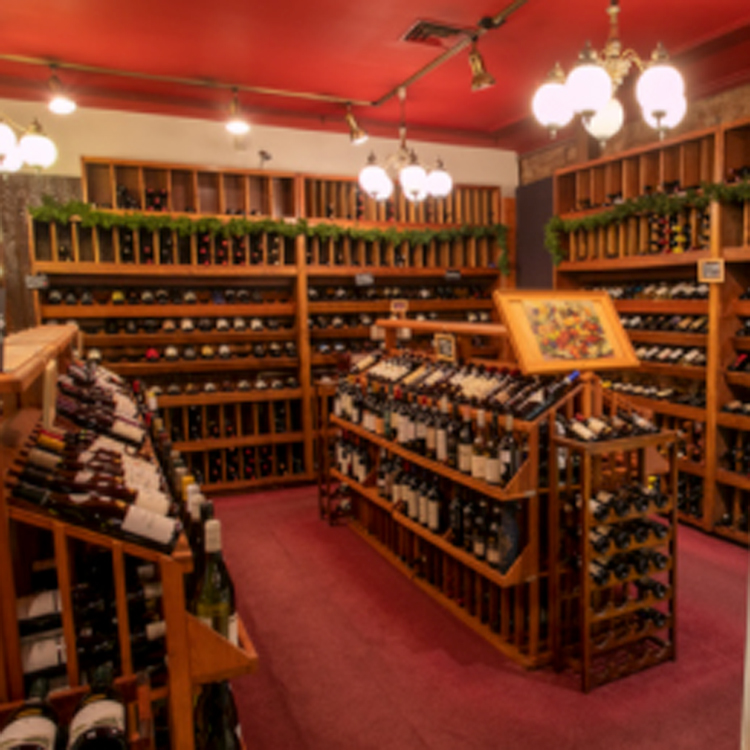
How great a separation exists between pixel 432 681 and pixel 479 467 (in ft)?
3.31

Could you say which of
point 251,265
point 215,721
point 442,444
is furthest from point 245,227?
point 215,721

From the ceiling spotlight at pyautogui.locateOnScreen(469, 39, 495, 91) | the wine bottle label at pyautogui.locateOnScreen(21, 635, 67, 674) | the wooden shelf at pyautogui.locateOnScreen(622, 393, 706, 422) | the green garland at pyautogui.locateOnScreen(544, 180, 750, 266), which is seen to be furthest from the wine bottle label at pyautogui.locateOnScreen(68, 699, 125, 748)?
the green garland at pyautogui.locateOnScreen(544, 180, 750, 266)

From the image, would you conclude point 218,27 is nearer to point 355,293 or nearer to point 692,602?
point 355,293

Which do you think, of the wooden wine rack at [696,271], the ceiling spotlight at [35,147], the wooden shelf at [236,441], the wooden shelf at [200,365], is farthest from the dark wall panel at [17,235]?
the wooden wine rack at [696,271]

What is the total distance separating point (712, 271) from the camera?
15.0 feet

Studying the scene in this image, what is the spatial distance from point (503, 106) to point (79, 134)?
390 cm

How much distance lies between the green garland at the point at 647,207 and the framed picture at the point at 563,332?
5.38 feet

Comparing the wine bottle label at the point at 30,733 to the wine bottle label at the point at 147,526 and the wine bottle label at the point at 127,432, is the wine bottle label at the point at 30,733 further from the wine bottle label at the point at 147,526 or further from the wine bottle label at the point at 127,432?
the wine bottle label at the point at 127,432

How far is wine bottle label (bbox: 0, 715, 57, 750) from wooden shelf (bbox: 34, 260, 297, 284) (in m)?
4.79

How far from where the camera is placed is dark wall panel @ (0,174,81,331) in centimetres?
550

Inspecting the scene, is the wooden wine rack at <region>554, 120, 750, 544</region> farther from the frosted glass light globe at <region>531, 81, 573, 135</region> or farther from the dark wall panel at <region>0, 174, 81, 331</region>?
the dark wall panel at <region>0, 174, 81, 331</region>

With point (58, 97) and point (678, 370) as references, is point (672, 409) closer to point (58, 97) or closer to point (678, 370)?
point (678, 370)

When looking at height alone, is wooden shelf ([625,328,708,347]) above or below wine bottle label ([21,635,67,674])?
above

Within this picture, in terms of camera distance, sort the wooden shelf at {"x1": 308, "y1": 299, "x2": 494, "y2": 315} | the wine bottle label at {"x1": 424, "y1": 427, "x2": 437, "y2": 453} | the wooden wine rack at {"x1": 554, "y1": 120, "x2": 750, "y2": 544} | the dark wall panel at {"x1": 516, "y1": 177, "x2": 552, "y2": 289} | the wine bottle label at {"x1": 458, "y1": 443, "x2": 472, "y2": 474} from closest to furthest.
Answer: the wine bottle label at {"x1": 458, "y1": 443, "x2": 472, "y2": 474} < the wine bottle label at {"x1": 424, "y1": 427, "x2": 437, "y2": 453} < the wooden wine rack at {"x1": 554, "y1": 120, "x2": 750, "y2": 544} < the wooden shelf at {"x1": 308, "y1": 299, "x2": 494, "y2": 315} < the dark wall panel at {"x1": 516, "y1": 177, "x2": 552, "y2": 289}
